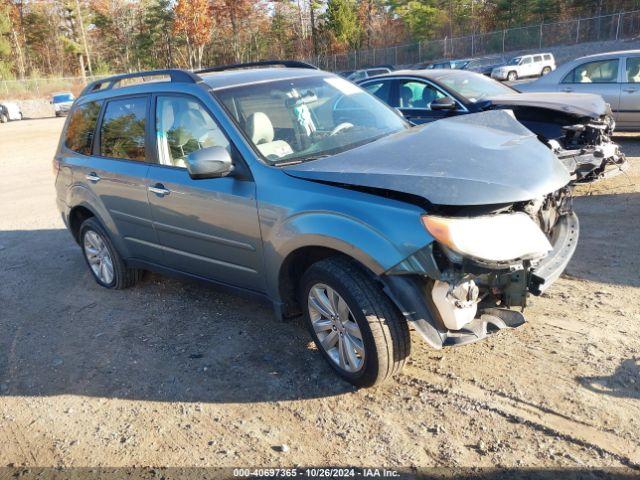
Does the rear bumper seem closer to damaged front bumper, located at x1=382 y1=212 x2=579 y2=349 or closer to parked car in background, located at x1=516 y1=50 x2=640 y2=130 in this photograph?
damaged front bumper, located at x1=382 y1=212 x2=579 y2=349

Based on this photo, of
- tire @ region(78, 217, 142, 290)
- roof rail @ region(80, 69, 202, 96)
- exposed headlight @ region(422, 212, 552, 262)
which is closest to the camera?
exposed headlight @ region(422, 212, 552, 262)

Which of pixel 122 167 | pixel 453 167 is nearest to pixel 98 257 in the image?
pixel 122 167

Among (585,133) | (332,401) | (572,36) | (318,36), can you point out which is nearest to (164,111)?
(332,401)

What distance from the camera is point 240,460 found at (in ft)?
9.63

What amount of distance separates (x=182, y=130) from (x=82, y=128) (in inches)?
70.5

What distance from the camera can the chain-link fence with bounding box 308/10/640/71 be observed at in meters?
37.2

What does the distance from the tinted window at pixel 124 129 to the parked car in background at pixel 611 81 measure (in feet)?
25.0

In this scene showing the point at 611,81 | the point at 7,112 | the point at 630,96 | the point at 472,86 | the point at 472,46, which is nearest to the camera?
the point at 472,86

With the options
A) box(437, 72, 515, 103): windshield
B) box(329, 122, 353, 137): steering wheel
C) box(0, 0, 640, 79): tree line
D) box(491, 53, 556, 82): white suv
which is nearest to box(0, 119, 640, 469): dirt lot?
box(329, 122, 353, 137): steering wheel

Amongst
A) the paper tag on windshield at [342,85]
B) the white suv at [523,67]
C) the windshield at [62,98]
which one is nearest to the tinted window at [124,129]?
the paper tag on windshield at [342,85]

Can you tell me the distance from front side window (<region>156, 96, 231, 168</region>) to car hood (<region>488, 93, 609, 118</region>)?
15.1 feet

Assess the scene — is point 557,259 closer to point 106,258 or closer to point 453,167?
point 453,167

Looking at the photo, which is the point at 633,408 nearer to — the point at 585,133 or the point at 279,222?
the point at 279,222

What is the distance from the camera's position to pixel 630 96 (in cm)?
925
